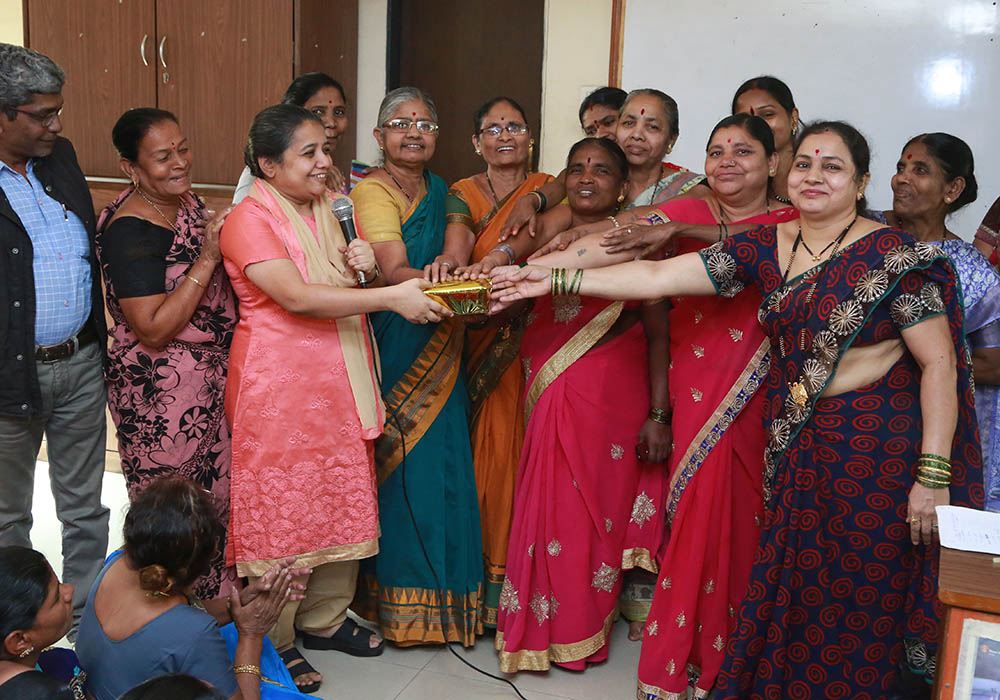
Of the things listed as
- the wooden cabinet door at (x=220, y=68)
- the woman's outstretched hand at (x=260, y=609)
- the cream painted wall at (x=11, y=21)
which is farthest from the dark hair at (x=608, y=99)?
the cream painted wall at (x=11, y=21)

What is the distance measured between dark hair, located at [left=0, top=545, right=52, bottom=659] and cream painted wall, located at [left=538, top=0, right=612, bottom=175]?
3.10 meters

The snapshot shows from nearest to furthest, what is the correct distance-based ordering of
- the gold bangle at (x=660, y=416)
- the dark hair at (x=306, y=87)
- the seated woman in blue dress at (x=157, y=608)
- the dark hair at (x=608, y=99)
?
1. the seated woman in blue dress at (x=157, y=608)
2. the gold bangle at (x=660, y=416)
3. the dark hair at (x=306, y=87)
4. the dark hair at (x=608, y=99)

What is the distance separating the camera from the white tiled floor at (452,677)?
2.58 metres

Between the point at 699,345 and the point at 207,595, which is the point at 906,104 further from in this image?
the point at 207,595

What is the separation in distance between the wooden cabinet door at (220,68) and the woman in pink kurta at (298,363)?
6.03 ft

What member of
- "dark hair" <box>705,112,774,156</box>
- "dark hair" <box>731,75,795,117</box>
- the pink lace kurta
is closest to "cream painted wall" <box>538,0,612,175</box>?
"dark hair" <box>731,75,795,117</box>

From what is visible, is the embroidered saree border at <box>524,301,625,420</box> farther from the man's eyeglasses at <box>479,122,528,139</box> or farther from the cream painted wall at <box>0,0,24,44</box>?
the cream painted wall at <box>0,0,24,44</box>

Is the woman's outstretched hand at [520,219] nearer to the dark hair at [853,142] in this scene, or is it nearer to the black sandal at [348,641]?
the dark hair at [853,142]

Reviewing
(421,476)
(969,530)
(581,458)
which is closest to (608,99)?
(581,458)

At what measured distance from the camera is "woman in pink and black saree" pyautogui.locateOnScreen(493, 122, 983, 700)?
2023mm

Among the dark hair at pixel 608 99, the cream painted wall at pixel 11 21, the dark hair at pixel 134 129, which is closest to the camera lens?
the dark hair at pixel 134 129

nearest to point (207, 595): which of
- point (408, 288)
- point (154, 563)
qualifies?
point (154, 563)

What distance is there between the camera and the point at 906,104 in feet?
11.9

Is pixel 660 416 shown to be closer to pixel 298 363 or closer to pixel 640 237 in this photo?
pixel 640 237
